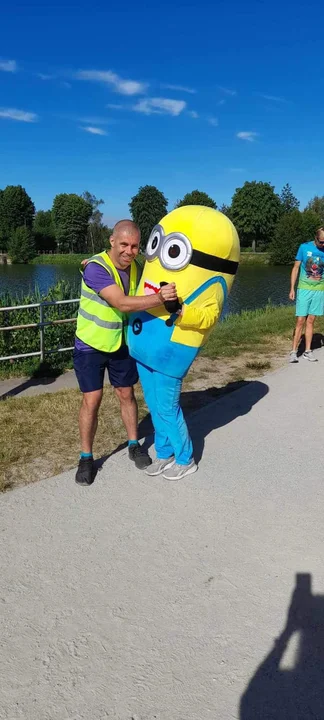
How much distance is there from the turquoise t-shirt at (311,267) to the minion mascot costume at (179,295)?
385 cm

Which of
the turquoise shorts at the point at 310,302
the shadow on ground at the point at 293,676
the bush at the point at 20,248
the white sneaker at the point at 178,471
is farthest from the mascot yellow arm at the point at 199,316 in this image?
the bush at the point at 20,248

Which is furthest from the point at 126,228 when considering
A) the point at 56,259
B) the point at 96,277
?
the point at 56,259

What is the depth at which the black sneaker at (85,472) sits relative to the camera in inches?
144

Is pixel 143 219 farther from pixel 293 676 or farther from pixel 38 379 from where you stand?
pixel 293 676

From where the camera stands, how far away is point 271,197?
6581 centimetres

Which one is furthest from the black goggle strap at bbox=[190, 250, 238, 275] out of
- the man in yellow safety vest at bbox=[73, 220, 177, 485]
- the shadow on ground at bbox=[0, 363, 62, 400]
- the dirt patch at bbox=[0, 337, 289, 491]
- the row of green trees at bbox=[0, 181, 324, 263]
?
the row of green trees at bbox=[0, 181, 324, 263]

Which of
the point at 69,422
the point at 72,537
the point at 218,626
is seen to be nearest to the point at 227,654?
the point at 218,626

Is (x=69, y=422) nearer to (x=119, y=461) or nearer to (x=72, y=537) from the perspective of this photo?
(x=119, y=461)

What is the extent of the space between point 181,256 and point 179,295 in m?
0.25

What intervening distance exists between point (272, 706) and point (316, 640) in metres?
0.42

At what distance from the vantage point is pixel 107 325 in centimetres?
358

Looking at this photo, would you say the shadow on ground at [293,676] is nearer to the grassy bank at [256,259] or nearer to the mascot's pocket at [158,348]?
the mascot's pocket at [158,348]

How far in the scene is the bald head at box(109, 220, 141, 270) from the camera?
340cm

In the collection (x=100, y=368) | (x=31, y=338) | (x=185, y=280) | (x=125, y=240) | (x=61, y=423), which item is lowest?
(x=61, y=423)
